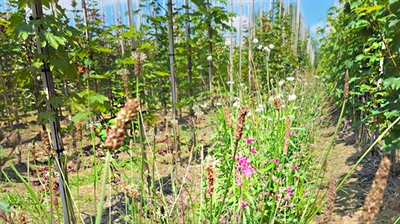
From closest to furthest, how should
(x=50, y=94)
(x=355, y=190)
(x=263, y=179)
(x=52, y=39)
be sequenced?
(x=52, y=39) < (x=50, y=94) < (x=263, y=179) < (x=355, y=190)

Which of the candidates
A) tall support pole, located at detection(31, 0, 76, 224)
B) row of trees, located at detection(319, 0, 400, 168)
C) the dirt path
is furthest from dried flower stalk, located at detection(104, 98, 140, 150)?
row of trees, located at detection(319, 0, 400, 168)

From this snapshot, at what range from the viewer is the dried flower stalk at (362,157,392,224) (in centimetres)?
30

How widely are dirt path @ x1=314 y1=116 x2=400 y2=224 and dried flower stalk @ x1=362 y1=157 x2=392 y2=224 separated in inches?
47.2

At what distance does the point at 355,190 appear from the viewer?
291 cm

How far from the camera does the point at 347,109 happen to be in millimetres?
4715

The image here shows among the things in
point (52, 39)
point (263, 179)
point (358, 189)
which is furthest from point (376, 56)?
point (52, 39)

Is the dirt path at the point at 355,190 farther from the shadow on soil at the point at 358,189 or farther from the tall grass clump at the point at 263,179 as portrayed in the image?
the tall grass clump at the point at 263,179

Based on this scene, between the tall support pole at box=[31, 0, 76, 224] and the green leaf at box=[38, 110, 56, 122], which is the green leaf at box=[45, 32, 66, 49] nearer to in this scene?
the tall support pole at box=[31, 0, 76, 224]

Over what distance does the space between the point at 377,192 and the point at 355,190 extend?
302 centimetres

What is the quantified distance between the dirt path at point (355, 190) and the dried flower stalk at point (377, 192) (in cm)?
120

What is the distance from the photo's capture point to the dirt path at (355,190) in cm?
239

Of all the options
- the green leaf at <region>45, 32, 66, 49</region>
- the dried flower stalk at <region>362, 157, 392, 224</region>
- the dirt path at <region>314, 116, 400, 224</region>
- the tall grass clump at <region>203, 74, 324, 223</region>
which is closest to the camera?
the dried flower stalk at <region>362, 157, 392, 224</region>

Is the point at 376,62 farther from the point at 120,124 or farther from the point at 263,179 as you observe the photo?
Answer: the point at 120,124

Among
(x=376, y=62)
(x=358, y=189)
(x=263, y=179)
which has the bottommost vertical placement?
(x=358, y=189)
